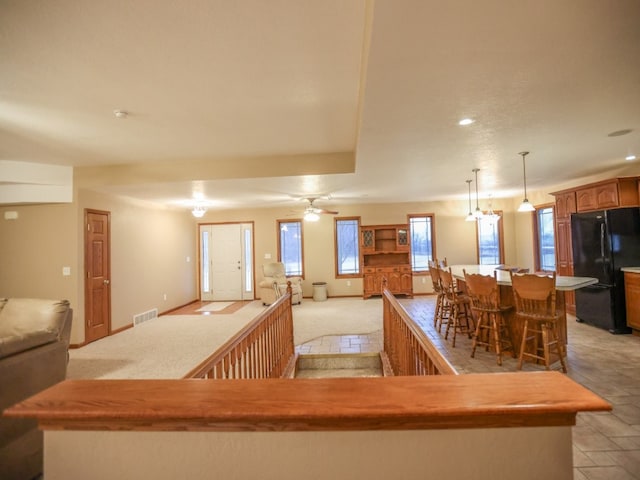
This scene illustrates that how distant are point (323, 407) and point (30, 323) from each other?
11.7ft

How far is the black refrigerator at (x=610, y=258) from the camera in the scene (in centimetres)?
444

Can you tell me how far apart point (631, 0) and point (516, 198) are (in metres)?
7.19

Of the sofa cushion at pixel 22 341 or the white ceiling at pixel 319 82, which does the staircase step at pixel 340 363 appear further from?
the sofa cushion at pixel 22 341

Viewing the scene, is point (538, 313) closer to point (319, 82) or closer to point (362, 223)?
point (319, 82)

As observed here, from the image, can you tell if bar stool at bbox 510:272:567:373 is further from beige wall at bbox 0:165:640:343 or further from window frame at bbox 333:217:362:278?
window frame at bbox 333:217:362:278

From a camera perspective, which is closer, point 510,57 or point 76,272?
point 510,57

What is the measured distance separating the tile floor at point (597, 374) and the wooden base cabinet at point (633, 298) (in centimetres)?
22

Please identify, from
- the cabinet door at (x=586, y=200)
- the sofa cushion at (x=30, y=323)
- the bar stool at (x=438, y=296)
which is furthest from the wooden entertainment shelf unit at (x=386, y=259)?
the sofa cushion at (x=30, y=323)

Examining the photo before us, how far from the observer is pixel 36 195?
444 cm

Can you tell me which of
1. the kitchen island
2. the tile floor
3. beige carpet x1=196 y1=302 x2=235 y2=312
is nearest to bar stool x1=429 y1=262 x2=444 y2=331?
Result: the tile floor

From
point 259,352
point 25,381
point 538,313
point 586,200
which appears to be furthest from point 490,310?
point 25,381

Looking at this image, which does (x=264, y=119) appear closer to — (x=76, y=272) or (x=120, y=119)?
(x=120, y=119)

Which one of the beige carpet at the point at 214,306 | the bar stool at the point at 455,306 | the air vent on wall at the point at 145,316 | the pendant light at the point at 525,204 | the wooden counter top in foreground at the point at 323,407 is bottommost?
the beige carpet at the point at 214,306

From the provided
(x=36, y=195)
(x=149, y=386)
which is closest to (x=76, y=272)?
(x=36, y=195)
